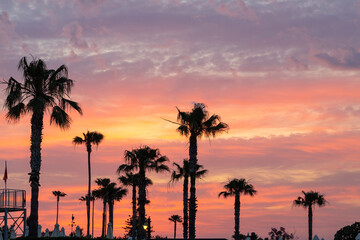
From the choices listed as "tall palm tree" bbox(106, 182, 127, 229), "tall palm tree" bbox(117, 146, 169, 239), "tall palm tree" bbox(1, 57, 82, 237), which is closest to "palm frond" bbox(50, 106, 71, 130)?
"tall palm tree" bbox(1, 57, 82, 237)

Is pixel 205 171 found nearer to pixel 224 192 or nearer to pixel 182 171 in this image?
pixel 182 171

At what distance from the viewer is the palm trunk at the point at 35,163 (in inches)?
1725

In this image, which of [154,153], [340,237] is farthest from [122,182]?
[340,237]

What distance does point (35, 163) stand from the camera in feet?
147

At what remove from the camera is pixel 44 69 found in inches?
1832

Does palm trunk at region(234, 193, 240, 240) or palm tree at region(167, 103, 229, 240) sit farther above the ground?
palm tree at region(167, 103, 229, 240)

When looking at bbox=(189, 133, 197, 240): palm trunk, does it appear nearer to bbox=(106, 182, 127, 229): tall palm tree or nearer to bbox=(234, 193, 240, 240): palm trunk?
bbox=(234, 193, 240, 240): palm trunk

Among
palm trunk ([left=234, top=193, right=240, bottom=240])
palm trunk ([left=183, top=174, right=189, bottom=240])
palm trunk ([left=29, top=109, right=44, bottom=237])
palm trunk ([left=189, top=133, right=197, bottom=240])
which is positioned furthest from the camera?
palm trunk ([left=234, top=193, right=240, bottom=240])

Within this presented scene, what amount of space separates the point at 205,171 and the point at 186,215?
20.3ft

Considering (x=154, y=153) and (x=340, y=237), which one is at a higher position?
(x=154, y=153)

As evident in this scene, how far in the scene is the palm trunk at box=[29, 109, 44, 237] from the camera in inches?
1725

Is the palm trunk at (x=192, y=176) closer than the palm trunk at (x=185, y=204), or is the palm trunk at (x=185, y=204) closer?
the palm trunk at (x=192, y=176)

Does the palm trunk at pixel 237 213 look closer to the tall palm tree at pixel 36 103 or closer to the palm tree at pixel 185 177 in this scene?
the palm tree at pixel 185 177

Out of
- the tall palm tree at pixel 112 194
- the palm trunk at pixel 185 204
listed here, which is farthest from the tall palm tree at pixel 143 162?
the tall palm tree at pixel 112 194
